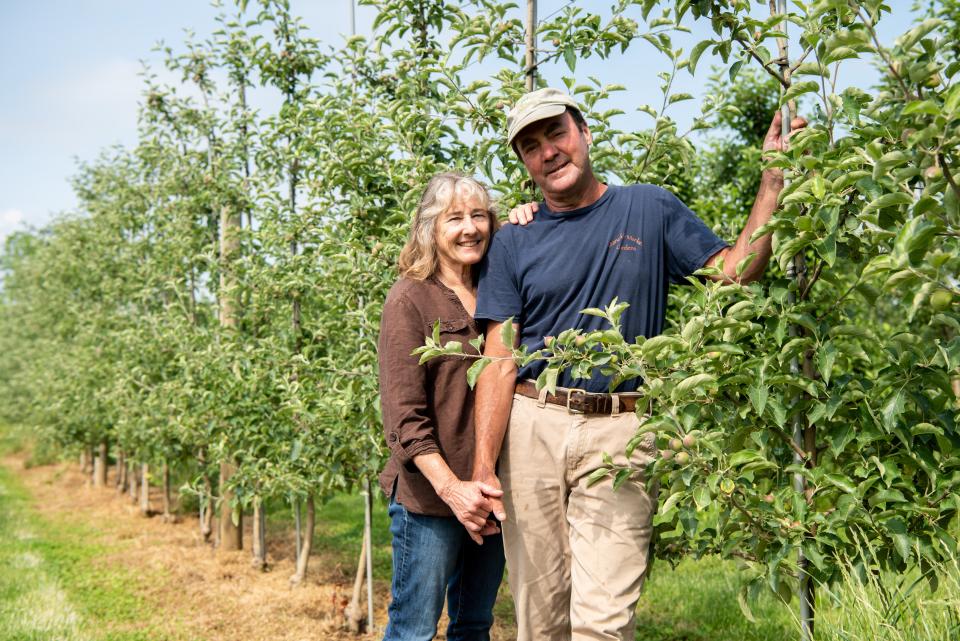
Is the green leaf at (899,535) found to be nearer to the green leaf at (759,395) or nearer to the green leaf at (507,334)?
the green leaf at (759,395)

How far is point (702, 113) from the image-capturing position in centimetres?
332

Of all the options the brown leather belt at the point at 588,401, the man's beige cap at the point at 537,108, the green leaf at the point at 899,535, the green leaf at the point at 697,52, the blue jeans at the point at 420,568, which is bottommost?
the blue jeans at the point at 420,568

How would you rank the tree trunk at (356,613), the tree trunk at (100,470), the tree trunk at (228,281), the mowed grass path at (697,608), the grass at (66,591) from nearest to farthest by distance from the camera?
the mowed grass path at (697,608)
the tree trunk at (356,613)
the grass at (66,591)
the tree trunk at (228,281)
the tree trunk at (100,470)

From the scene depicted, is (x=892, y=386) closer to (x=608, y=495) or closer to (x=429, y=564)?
(x=608, y=495)

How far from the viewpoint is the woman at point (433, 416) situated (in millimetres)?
2885

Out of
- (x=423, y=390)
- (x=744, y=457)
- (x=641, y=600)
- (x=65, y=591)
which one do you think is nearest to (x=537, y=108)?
(x=423, y=390)

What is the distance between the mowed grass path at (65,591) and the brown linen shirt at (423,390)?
11.6 ft

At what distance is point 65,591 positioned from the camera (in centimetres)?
719

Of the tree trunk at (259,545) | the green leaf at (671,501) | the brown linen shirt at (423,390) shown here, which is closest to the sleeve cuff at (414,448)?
the brown linen shirt at (423,390)

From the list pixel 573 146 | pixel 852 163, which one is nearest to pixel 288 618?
pixel 573 146

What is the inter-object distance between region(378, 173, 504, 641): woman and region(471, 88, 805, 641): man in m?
0.14

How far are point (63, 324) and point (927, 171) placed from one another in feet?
51.4

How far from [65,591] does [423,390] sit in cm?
588

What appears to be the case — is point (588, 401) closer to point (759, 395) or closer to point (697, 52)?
point (759, 395)
